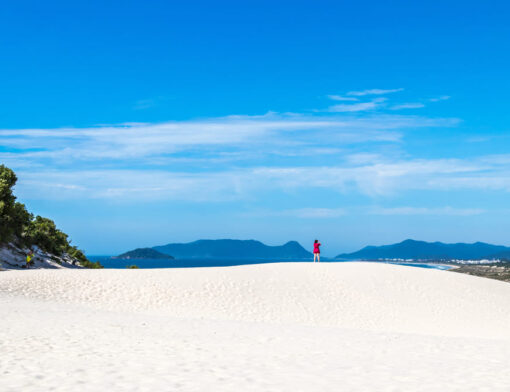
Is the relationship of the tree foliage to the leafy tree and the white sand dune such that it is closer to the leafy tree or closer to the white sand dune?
the leafy tree

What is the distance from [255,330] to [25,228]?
3274 cm

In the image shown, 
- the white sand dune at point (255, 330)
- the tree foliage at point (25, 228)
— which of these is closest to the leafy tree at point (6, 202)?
the tree foliage at point (25, 228)

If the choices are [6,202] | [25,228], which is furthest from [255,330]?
[25,228]

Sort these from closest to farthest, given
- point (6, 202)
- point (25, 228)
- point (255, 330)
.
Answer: point (255, 330) < point (6, 202) < point (25, 228)

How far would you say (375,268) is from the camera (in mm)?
34156

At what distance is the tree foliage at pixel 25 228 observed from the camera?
3831 cm

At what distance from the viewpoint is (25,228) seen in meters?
43.2

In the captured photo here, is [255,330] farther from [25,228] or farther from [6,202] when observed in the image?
[25,228]

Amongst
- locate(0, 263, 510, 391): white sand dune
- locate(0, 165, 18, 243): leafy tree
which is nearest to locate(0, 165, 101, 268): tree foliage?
locate(0, 165, 18, 243): leafy tree

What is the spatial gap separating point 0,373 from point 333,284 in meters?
22.7

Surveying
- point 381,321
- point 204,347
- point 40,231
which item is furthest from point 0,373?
point 40,231

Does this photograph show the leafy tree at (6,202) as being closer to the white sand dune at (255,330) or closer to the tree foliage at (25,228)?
the tree foliage at (25,228)

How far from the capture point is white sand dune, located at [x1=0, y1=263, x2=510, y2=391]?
31.5 ft

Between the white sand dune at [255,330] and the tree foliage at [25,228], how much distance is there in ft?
40.2
